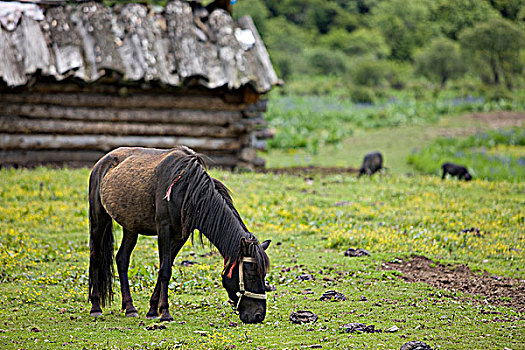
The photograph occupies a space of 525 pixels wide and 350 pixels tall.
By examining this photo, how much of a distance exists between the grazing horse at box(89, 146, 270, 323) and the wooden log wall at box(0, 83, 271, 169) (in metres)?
8.78

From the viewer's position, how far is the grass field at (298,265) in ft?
20.6

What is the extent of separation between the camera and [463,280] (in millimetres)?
8523

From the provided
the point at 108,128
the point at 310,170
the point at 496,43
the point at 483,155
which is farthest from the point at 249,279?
the point at 496,43

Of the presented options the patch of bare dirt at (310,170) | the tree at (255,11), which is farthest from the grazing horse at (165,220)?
the tree at (255,11)

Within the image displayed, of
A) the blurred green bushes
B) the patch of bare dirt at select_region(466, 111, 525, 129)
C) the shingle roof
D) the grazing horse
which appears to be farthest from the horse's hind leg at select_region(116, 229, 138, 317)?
the patch of bare dirt at select_region(466, 111, 525, 129)

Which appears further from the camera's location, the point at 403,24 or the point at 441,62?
the point at 403,24

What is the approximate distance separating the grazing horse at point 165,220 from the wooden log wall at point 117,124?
346 inches

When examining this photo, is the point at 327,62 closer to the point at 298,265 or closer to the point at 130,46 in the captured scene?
the point at 130,46

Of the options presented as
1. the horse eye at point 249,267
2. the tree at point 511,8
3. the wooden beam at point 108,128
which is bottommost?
the wooden beam at point 108,128

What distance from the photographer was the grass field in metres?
6.27

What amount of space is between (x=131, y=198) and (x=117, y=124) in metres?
10.4

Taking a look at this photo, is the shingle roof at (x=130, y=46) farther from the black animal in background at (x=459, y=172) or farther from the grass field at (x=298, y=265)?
the black animal in background at (x=459, y=172)

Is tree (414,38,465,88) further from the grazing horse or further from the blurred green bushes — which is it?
the grazing horse

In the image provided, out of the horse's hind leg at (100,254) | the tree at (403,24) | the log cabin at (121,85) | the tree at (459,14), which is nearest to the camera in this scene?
the horse's hind leg at (100,254)
